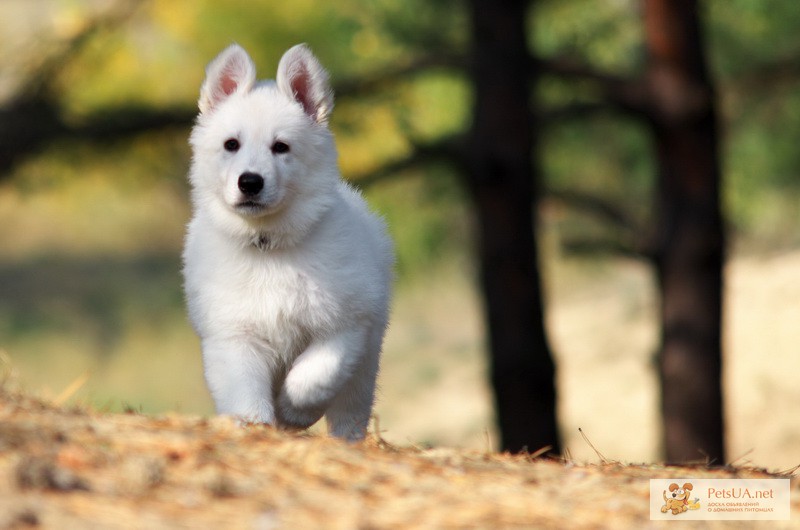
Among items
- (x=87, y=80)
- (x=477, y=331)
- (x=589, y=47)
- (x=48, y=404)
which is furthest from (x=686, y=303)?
(x=477, y=331)

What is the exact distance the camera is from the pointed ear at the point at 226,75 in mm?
5379

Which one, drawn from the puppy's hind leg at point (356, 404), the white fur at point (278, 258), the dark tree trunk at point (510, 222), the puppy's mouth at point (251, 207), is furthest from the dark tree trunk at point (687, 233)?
the puppy's mouth at point (251, 207)

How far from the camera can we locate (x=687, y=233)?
36.3ft

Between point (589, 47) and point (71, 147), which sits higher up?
point (589, 47)

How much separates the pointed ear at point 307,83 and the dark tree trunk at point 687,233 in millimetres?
6132

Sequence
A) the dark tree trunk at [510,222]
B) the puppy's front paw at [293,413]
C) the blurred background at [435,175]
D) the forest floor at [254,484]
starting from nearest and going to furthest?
the forest floor at [254,484]
the puppy's front paw at [293,413]
the dark tree trunk at [510,222]
the blurred background at [435,175]

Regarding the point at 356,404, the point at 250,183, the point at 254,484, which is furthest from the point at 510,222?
the point at 254,484

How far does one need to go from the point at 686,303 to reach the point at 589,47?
14.9 ft

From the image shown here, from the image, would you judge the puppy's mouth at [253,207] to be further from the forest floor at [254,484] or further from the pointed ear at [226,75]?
the forest floor at [254,484]

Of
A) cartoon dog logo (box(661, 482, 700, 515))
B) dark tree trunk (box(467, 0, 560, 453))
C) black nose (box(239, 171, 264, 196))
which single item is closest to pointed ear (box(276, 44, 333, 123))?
black nose (box(239, 171, 264, 196))

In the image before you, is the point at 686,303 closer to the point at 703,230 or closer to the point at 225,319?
the point at 703,230

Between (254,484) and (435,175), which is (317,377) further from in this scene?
(435,175)

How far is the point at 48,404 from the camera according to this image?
478cm

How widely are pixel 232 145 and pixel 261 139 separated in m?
0.14
